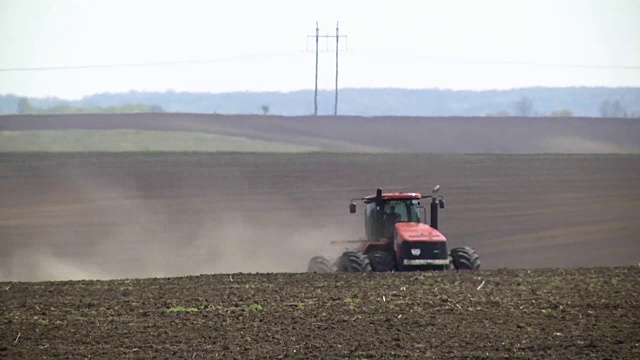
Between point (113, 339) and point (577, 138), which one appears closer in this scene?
point (113, 339)

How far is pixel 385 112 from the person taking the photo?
325ft

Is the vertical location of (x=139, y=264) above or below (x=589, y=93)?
below

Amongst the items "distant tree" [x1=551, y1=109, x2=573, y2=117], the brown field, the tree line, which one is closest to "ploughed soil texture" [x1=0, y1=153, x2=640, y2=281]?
the brown field

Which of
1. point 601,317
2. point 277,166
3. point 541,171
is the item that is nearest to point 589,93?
point 541,171

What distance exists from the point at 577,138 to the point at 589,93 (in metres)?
6.04

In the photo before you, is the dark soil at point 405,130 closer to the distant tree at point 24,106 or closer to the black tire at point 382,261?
the distant tree at point 24,106

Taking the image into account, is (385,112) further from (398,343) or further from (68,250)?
(398,343)

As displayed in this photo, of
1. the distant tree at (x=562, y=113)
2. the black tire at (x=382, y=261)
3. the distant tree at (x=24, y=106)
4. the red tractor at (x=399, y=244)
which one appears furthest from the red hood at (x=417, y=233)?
the distant tree at (x=562, y=113)

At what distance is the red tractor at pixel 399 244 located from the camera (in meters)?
23.6

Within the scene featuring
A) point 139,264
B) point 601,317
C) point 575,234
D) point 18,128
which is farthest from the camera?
point 18,128

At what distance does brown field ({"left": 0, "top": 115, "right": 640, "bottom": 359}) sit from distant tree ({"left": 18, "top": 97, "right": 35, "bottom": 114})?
22.9 inches

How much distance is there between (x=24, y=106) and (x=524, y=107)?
111 feet

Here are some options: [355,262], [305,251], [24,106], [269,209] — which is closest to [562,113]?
[24,106]

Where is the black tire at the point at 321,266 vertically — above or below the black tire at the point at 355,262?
below
